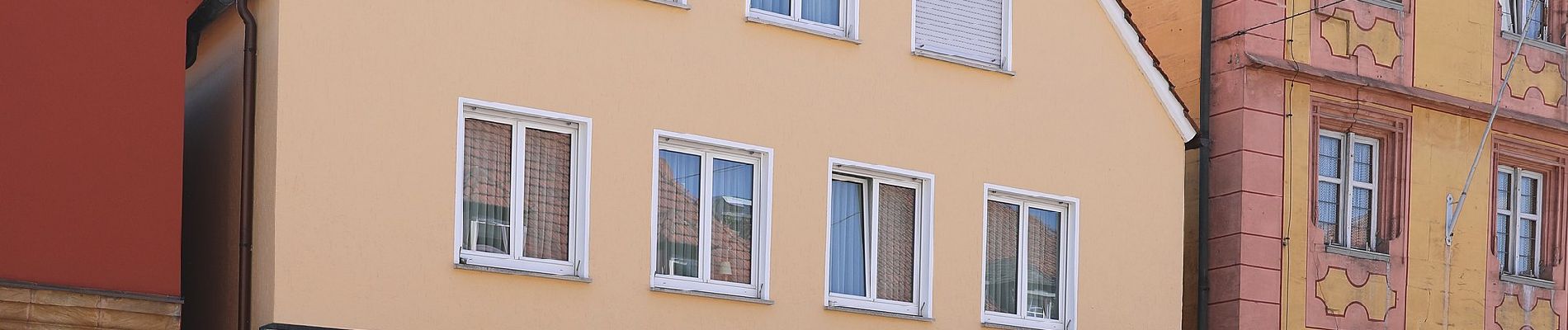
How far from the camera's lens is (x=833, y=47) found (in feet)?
55.8

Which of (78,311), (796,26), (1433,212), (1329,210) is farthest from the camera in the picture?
(1433,212)

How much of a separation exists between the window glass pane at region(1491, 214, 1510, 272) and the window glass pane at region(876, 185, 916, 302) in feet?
24.5

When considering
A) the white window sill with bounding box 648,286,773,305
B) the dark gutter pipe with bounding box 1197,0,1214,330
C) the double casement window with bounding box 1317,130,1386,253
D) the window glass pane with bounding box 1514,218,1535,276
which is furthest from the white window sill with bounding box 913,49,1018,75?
the window glass pane with bounding box 1514,218,1535,276

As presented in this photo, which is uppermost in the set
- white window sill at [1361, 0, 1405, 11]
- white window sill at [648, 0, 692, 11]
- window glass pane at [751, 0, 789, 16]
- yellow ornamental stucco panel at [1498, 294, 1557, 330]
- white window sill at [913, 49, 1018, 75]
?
white window sill at [1361, 0, 1405, 11]

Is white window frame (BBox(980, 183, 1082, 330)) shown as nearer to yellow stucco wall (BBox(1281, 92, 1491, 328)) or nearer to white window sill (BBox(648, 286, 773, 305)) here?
white window sill (BBox(648, 286, 773, 305))

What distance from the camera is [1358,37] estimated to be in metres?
21.1

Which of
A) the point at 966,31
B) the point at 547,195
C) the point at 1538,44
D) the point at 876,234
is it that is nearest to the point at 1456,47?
the point at 1538,44

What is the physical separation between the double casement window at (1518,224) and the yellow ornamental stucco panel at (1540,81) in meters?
Answer: 0.74

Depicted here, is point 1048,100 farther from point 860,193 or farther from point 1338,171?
point 1338,171

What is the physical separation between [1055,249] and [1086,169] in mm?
683

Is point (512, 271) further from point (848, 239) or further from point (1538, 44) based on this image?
point (1538, 44)

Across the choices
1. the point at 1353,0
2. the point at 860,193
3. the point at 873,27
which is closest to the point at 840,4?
the point at 873,27

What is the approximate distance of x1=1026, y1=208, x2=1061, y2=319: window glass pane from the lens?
59.4ft

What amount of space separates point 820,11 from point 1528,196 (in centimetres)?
903
